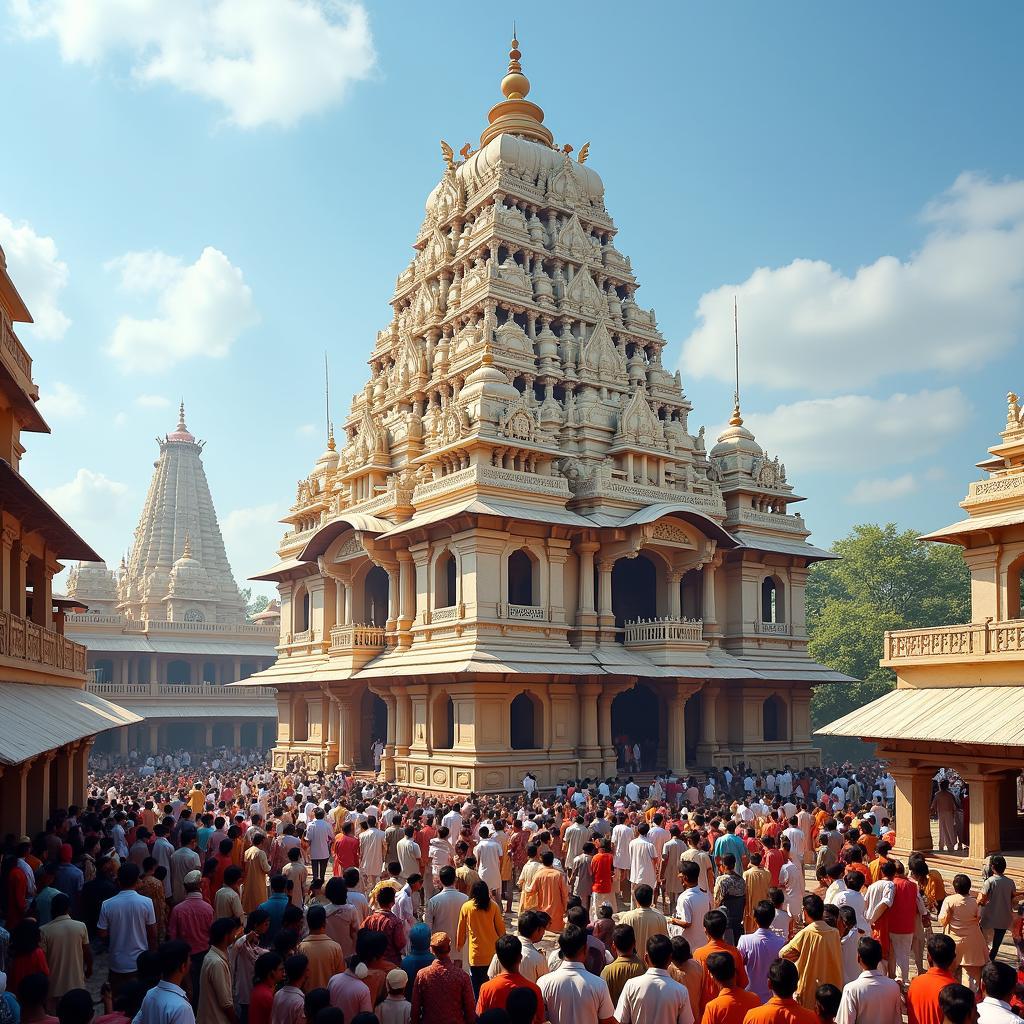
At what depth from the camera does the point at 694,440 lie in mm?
36062

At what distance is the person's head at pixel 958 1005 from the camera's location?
5.72 m

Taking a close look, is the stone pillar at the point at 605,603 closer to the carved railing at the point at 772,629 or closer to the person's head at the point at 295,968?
the carved railing at the point at 772,629

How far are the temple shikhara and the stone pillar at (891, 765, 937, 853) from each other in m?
11.5

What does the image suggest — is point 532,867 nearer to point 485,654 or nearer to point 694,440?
point 485,654

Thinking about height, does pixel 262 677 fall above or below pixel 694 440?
below

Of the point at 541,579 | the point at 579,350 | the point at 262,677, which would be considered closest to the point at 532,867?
the point at 541,579

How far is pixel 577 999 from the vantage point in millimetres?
6434

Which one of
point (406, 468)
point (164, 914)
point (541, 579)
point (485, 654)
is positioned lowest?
point (164, 914)

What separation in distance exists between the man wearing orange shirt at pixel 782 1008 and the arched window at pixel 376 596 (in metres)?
30.2

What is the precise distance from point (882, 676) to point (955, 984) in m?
40.7

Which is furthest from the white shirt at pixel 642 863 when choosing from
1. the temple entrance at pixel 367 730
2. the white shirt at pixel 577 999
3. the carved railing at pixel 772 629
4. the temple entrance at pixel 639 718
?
the carved railing at pixel 772 629

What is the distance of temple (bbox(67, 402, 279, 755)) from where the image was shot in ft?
150

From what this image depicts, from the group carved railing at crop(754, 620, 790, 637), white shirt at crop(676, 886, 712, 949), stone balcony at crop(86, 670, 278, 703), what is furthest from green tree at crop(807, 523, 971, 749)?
white shirt at crop(676, 886, 712, 949)

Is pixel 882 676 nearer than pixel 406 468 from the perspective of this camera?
No
